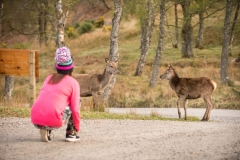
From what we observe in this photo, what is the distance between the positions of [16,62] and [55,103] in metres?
7.81

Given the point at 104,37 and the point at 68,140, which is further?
the point at 104,37

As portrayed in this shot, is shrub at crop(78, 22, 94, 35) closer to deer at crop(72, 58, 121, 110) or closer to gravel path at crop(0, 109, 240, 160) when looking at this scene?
deer at crop(72, 58, 121, 110)

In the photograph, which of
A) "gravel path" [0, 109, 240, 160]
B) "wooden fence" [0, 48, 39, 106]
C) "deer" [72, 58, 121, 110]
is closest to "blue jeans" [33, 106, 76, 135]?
"gravel path" [0, 109, 240, 160]

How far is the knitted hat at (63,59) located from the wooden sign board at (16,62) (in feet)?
23.5

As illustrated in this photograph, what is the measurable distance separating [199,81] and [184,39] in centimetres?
2579

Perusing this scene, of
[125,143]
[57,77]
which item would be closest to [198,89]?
[125,143]

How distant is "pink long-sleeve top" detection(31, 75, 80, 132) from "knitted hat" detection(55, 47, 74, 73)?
194 millimetres

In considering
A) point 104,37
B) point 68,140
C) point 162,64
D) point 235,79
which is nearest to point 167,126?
point 68,140

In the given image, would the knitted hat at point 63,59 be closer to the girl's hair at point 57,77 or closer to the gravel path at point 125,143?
the girl's hair at point 57,77

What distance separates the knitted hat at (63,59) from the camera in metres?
9.85

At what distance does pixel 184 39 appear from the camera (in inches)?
1704

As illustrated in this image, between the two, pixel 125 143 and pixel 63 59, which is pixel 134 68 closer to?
pixel 125 143

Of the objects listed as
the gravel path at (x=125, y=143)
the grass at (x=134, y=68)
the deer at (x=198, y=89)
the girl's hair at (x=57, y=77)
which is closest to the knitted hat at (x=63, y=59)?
the girl's hair at (x=57, y=77)

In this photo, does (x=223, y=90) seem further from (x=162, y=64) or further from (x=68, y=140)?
(x=68, y=140)
